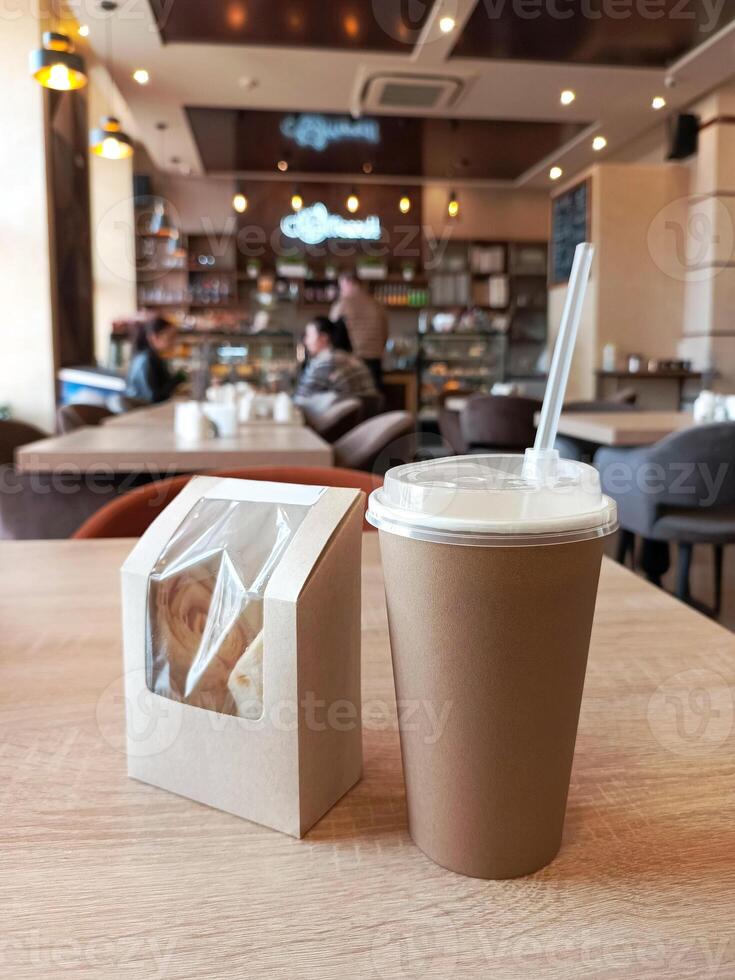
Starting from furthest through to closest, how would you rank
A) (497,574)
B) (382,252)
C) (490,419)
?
(382,252) → (490,419) → (497,574)

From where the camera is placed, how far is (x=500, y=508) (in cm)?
39

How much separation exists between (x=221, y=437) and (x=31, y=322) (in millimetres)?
4561

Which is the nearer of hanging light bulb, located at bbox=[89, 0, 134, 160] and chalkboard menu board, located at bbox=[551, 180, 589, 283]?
hanging light bulb, located at bbox=[89, 0, 134, 160]

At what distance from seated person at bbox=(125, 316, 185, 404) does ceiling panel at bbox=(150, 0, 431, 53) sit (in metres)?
2.19

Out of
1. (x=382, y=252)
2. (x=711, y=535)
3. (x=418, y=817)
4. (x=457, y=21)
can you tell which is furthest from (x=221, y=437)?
(x=382, y=252)

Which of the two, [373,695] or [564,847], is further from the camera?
[373,695]

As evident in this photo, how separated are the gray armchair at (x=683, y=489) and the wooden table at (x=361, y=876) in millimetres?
2638

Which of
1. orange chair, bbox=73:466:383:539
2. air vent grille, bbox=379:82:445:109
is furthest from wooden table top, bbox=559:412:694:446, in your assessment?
air vent grille, bbox=379:82:445:109

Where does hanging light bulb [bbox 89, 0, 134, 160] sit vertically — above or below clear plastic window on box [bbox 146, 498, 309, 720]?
above

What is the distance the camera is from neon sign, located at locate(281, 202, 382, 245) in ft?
35.9

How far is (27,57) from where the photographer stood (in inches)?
254

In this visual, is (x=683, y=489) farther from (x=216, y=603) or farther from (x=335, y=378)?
(x=335, y=378)

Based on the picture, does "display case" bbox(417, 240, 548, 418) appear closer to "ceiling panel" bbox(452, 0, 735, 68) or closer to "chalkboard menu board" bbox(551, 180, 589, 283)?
"chalkboard menu board" bbox(551, 180, 589, 283)

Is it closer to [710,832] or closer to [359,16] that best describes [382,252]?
[359,16]
